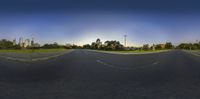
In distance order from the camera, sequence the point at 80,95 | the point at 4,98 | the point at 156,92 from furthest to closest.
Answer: the point at 156,92, the point at 80,95, the point at 4,98

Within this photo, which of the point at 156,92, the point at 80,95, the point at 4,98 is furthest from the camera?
the point at 156,92

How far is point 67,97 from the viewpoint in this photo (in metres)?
7.28

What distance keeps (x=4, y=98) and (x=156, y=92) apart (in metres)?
3.85

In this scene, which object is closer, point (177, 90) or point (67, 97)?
point (67, 97)

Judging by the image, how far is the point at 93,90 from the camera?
846cm

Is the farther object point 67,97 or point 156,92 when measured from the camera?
point 156,92

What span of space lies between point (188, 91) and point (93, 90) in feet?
8.51

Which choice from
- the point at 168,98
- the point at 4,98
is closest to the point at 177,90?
the point at 168,98

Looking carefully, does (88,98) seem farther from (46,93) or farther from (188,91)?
(188,91)

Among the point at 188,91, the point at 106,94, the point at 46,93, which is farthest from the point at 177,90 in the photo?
the point at 46,93

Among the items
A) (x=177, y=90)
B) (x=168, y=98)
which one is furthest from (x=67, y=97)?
(x=177, y=90)

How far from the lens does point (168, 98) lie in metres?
7.25

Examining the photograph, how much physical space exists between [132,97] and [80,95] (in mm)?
1271

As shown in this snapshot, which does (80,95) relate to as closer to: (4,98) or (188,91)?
(4,98)
